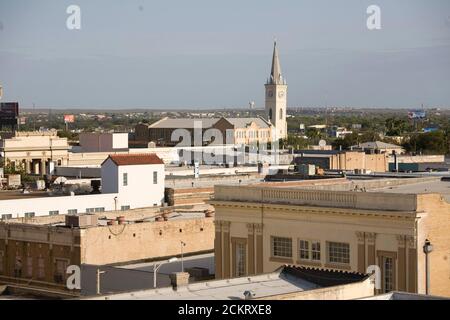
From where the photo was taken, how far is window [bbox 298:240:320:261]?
145ft

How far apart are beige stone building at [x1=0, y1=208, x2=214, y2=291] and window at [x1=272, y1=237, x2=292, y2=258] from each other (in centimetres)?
863

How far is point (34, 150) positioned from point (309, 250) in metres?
86.1

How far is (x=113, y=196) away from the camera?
213 feet

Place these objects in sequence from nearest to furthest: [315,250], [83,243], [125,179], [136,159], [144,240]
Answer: [315,250], [83,243], [144,240], [125,179], [136,159]

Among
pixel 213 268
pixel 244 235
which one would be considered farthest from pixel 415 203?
pixel 213 268

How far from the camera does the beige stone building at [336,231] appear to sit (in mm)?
41188

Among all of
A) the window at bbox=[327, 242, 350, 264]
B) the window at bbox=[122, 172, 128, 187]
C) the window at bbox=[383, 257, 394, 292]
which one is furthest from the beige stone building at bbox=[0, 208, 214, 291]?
the window at bbox=[383, 257, 394, 292]

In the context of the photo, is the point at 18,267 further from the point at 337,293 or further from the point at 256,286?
the point at 337,293

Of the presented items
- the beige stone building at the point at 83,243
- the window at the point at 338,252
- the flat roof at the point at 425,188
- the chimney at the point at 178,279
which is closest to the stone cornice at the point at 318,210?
the window at the point at 338,252

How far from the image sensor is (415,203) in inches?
1619

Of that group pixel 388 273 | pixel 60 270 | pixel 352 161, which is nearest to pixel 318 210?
pixel 388 273

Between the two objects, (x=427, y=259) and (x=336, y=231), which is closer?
(x=427, y=259)

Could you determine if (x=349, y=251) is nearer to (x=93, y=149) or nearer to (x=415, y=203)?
(x=415, y=203)
